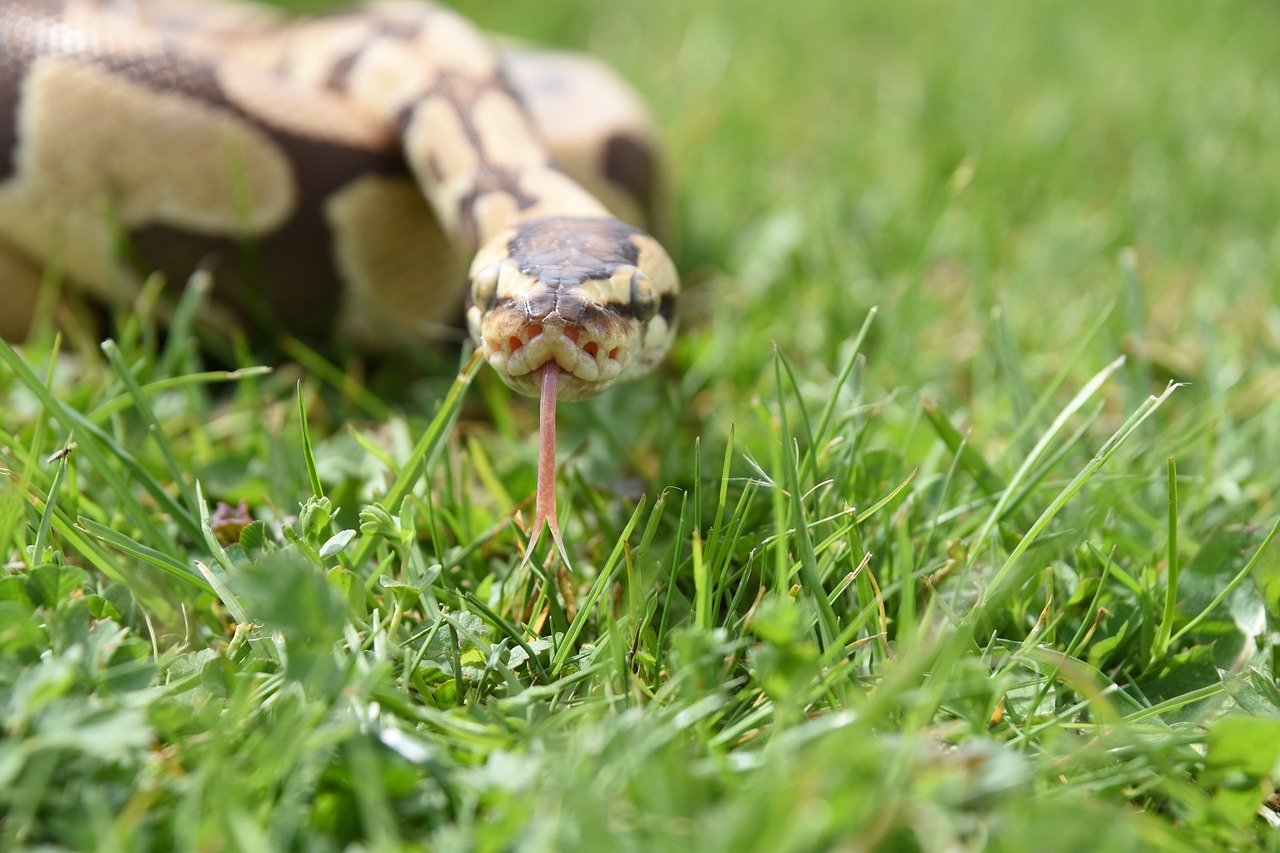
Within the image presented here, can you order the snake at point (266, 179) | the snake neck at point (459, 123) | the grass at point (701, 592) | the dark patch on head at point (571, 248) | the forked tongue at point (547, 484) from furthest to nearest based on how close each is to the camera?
1. the snake at point (266, 179)
2. the snake neck at point (459, 123)
3. the dark patch on head at point (571, 248)
4. the forked tongue at point (547, 484)
5. the grass at point (701, 592)

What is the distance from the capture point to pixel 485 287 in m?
2.52

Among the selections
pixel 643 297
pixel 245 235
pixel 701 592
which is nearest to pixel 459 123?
pixel 245 235

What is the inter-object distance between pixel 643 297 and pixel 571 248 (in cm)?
22

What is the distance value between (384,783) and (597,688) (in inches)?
17.6

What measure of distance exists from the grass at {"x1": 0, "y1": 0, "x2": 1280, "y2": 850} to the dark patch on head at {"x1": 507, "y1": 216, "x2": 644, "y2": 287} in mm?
362

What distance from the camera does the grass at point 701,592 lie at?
1.50m

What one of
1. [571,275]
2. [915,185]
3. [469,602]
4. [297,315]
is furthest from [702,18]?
[469,602]

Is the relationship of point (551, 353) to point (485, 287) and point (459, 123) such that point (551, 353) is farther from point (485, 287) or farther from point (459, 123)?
point (459, 123)

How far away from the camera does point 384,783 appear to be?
5.10ft

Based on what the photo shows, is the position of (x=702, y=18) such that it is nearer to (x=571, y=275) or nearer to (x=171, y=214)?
(x=171, y=214)

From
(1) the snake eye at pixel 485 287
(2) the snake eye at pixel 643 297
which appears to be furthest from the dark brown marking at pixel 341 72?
(2) the snake eye at pixel 643 297

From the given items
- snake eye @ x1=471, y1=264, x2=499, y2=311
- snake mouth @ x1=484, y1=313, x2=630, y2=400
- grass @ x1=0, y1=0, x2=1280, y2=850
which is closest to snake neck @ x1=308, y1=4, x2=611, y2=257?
snake eye @ x1=471, y1=264, x2=499, y2=311

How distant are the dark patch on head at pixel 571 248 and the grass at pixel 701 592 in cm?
36

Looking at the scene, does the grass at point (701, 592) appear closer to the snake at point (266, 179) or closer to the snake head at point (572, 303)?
the snake head at point (572, 303)
